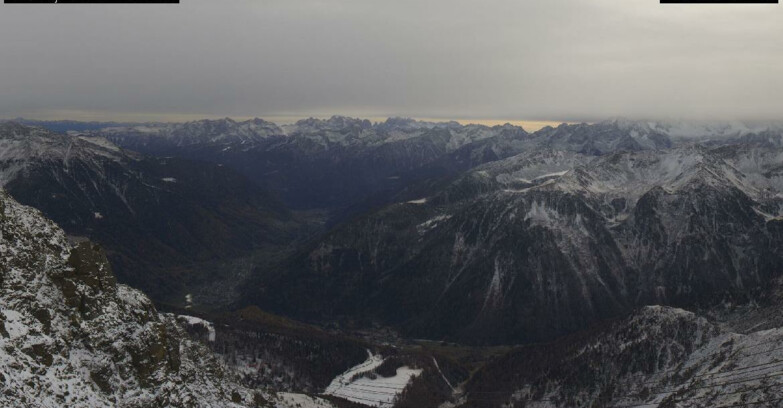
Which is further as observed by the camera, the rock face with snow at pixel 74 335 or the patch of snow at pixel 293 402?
the patch of snow at pixel 293 402

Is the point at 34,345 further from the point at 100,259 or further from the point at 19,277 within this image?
the point at 100,259

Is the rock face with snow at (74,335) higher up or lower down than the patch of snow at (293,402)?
higher up

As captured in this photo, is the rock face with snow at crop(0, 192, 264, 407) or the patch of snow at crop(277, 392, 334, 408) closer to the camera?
the rock face with snow at crop(0, 192, 264, 407)

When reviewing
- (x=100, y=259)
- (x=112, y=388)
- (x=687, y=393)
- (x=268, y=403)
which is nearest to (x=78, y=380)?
(x=112, y=388)

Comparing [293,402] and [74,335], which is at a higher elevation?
[74,335]

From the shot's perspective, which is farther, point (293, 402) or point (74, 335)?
point (293, 402)

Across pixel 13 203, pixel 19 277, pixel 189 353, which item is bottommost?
pixel 189 353

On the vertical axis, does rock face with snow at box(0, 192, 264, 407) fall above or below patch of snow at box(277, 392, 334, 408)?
above

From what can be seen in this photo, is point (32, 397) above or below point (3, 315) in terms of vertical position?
below
